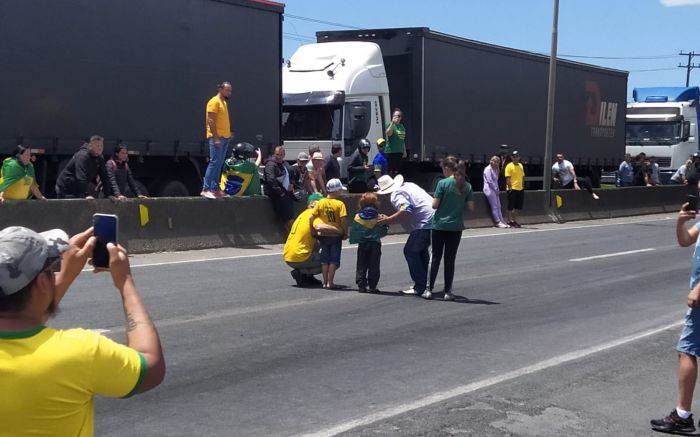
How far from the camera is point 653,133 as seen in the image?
42.5 meters

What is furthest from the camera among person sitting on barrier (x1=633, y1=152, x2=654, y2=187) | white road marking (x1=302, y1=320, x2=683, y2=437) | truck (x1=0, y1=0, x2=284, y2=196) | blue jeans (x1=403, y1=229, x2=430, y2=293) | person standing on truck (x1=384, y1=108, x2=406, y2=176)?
person sitting on barrier (x1=633, y1=152, x2=654, y2=187)

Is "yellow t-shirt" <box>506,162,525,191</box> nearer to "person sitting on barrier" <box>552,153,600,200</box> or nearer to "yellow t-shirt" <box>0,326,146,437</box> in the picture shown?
"person sitting on barrier" <box>552,153,600,200</box>

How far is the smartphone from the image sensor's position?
10.6 ft

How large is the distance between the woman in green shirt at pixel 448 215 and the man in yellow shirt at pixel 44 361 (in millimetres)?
9354

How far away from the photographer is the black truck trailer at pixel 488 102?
26266mm

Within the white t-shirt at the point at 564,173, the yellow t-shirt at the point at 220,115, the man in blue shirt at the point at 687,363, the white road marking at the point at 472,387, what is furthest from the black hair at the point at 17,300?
the white t-shirt at the point at 564,173

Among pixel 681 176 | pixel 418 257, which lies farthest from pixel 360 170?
pixel 681 176

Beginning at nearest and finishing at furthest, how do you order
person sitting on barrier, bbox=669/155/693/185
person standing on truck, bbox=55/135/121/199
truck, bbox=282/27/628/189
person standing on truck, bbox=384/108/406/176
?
1. person standing on truck, bbox=55/135/121/199
2. person standing on truck, bbox=384/108/406/176
3. truck, bbox=282/27/628/189
4. person sitting on barrier, bbox=669/155/693/185

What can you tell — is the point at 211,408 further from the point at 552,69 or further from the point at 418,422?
the point at 552,69

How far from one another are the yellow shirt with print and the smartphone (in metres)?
9.58

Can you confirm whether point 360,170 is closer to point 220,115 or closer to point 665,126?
point 220,115

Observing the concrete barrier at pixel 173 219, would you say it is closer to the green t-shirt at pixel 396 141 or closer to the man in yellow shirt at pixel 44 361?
the green t-shirt at pixel 396 141

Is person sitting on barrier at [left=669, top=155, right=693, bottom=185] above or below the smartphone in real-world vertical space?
below

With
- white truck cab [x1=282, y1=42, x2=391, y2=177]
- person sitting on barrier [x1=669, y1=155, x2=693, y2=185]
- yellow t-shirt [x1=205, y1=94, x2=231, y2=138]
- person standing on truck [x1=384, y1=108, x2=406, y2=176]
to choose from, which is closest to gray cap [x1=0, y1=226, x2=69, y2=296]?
yellow t-shirt [x1=205, y1=94, x2=231, y2=138]
